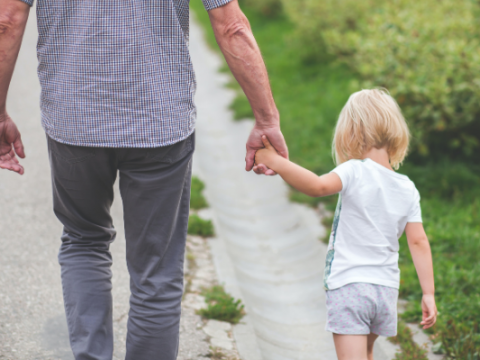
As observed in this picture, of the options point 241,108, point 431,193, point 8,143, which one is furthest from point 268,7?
point 8,143

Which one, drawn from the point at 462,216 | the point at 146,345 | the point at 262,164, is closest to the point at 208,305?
the point at 146,345

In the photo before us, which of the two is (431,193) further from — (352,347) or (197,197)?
(352,347)

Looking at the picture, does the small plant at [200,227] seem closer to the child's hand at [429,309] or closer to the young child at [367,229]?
the young child at [367,229]

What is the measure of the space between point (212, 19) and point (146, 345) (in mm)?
1175

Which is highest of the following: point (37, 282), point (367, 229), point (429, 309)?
point (367, 229)

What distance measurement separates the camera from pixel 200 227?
156 inches

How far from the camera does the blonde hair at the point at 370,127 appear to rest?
2107mm

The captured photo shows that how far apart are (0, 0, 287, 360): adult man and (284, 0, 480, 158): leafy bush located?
266cm

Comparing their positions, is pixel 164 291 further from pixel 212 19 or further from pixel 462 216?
pixel 462 216

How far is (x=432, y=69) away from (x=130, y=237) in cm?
353

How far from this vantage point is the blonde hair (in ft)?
6.91

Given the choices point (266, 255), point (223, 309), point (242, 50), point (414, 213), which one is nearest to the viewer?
point (242, 50)

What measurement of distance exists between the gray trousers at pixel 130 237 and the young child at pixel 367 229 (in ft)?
1.35

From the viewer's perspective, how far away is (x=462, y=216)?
4.11 meters
